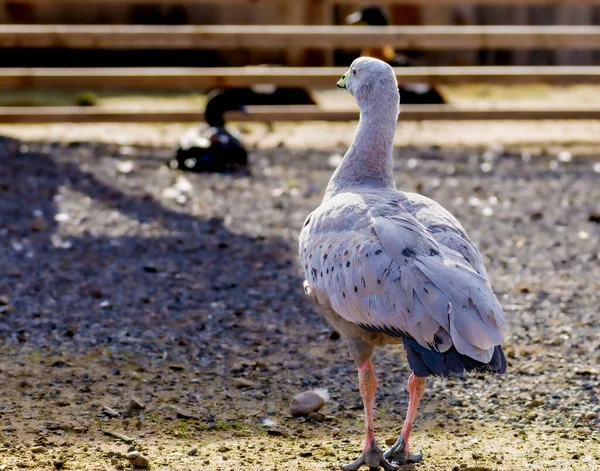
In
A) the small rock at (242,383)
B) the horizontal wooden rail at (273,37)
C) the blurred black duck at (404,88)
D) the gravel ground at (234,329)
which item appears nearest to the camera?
the gravel ground at (234,329)

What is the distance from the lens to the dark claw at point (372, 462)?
3.94 meters

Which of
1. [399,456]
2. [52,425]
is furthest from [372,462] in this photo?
[52,425]

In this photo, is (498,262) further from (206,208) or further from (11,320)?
(11,320)

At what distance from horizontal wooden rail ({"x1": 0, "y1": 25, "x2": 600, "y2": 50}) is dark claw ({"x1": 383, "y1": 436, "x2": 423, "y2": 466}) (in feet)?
22.6

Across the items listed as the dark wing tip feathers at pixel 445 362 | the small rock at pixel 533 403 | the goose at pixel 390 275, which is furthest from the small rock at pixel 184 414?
the small rock at pixel 533 403

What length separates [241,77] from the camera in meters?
10.4

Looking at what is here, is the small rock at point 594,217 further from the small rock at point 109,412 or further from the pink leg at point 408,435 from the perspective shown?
the small rock at point 109,412

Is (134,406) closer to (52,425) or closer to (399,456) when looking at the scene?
(52,425)

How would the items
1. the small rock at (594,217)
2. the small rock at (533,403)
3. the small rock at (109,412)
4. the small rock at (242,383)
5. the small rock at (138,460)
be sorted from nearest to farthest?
the small rock at (138,460)
the small rock at (109,412)
the small rock at (533,403)
the small rock at (242,383)
the small rock at (594,217)

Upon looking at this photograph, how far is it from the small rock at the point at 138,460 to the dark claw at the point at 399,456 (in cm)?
96

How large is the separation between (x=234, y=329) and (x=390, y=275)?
6.58 ft

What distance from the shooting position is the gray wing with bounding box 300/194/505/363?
138 inches

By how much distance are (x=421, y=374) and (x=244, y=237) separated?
3888 mm

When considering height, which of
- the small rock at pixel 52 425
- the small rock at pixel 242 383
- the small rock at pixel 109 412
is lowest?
the small rock at pixel 242 383
